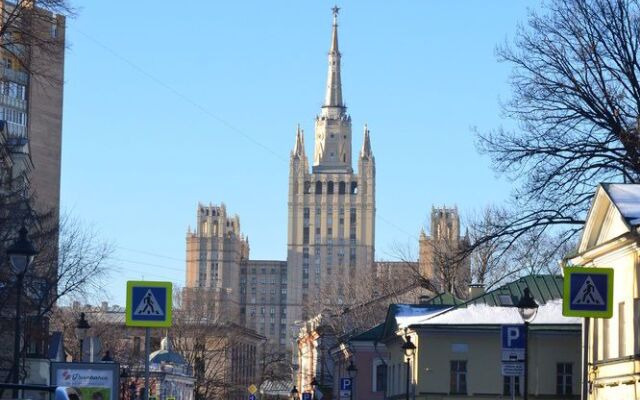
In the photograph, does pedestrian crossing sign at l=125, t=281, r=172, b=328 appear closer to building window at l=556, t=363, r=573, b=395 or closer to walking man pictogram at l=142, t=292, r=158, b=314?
walking man pictogram at l=142, t=292, r=158, b=314

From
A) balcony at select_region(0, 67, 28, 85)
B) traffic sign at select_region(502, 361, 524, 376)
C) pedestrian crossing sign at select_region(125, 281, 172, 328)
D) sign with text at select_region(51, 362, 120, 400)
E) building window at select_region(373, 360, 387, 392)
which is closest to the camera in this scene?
pedestrian crossing sign at select_region(125, 281, 172, 328)

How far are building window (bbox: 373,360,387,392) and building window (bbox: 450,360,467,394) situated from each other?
1615cm

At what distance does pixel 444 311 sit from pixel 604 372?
20.6 meters

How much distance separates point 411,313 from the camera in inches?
2447

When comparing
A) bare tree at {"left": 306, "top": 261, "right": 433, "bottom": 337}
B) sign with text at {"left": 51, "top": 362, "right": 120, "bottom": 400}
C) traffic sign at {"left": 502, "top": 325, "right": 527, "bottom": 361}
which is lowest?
sign with text at {"left": 51, "top": 362, "right": 120, "bottom": 400}

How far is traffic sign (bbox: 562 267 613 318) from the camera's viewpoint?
2736cm

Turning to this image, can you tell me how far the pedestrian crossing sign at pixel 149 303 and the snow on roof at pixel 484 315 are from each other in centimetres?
2972

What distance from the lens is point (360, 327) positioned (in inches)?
3757

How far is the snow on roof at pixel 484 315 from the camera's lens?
54.6m

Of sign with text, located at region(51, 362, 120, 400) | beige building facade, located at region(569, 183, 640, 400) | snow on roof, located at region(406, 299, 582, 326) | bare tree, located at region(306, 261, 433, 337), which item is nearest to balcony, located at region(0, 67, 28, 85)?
bare tree, located at region(306, 261, 433, 337)

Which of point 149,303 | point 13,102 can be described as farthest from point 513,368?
point 13,102

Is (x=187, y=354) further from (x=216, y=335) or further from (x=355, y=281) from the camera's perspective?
(x=355, y=281)

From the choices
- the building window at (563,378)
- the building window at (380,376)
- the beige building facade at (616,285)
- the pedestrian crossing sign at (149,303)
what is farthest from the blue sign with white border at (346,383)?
the pedestrian crossing sign at (149,303)

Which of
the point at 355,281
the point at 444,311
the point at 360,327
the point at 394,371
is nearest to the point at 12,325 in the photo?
the point at 444,311
